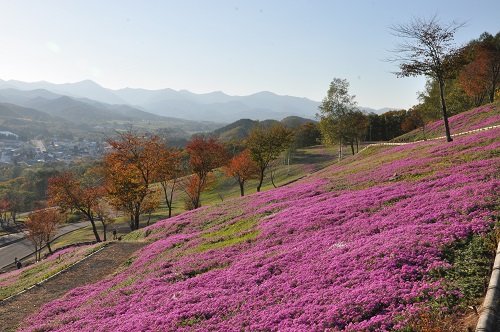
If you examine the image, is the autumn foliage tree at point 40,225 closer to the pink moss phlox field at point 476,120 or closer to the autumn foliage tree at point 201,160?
the autumn foliage tree at point 201,160

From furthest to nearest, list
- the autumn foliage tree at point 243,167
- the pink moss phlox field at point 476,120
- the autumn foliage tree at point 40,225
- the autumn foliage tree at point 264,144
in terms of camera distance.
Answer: the autumn foliage tree at point 243,167 → the autumn foliage tree at point 40,225 → the autumn foliage tree at point 264,144 → the pink moss phlox field at point 476,120

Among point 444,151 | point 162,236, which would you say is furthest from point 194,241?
point 444,151

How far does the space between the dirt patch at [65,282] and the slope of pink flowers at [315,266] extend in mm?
2208

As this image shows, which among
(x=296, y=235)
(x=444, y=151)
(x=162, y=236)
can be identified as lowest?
(x=162, y=236)

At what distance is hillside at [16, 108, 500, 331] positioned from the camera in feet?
42.1

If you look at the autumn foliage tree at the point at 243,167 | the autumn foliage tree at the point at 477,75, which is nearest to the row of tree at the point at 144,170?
the autumn foliage tree at the point at 243,167

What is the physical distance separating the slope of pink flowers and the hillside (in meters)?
0.07

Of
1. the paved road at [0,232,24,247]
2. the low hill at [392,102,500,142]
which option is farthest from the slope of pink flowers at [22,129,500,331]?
the paved road at [0,232,24,247]

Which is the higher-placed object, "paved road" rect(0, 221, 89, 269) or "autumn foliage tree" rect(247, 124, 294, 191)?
"autumn foliage tree" rect(247, 124, 294, 191)

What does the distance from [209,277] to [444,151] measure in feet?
91.4

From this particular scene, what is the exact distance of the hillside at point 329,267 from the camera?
42.1 feet

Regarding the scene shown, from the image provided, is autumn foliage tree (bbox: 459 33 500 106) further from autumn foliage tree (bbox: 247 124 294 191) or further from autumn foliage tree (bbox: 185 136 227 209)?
autumn foliage tree (bbox: 185 136 227 209)

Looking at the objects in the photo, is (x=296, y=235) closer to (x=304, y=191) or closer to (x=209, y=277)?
(x=209, y=277)

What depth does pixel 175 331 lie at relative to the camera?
15.5 metres
